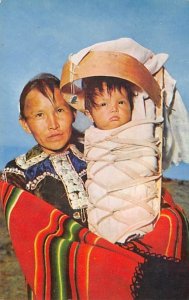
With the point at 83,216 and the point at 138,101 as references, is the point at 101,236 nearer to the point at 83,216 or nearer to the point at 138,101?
the point at 83,216

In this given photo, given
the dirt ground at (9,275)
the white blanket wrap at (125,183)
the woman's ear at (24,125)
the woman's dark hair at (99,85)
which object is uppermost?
the woman's dark hair at (99,85)

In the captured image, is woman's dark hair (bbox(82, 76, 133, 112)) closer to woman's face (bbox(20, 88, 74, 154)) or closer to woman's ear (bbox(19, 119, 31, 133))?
woman's face (bbox(20, 88, 74, 154))

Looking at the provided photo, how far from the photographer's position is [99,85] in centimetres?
398

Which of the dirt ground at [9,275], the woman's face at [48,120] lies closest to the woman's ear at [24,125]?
the woman's face at [48,120]

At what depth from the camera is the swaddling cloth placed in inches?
154

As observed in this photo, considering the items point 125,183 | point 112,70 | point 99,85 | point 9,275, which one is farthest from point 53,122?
point 9,275

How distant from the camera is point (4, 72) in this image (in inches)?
159

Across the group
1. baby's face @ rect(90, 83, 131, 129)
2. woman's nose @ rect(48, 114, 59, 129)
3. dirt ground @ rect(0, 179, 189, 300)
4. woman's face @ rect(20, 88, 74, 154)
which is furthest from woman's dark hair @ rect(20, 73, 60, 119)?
dirt ground @ rect(0, 179, 189, 300)

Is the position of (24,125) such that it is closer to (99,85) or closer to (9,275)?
(99,85)

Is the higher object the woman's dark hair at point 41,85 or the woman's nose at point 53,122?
the woman's dark hair at point 41,85

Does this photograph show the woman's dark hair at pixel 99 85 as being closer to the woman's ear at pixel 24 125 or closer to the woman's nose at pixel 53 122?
the woman's nose at pixel 53 122

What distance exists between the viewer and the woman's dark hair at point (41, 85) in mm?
4023

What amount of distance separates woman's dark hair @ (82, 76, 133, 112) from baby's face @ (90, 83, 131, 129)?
2cm

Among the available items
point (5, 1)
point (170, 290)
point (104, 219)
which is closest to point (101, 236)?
point (104, 219)
